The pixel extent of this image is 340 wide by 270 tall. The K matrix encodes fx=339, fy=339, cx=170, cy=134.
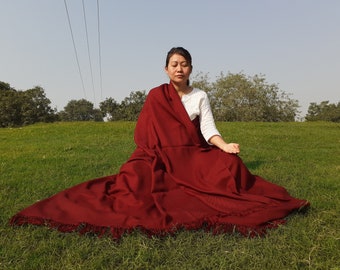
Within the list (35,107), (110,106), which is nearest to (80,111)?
(110,106)

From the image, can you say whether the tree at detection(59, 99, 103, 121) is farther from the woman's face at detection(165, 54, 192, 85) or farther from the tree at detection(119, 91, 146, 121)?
the woman's face at detection(165, 54, 192, 85)

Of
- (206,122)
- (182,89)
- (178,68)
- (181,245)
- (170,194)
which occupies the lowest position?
(181,245)

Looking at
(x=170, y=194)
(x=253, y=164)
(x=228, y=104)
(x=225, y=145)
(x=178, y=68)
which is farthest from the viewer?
(x=228, y=104)

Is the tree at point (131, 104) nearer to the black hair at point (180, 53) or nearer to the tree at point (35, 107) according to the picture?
the tree at point (35, 107)

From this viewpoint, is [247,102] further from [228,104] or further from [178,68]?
[178,68]

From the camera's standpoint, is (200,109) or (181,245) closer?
(181,245)

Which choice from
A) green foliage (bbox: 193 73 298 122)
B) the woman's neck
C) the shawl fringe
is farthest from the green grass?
green foliage (bbox: 193 73 298 122)

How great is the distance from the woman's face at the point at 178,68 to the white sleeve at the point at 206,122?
40 cm

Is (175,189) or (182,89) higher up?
(182,89)

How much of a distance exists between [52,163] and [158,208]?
4.40 metres

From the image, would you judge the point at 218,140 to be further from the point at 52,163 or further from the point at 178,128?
the point at 52,163

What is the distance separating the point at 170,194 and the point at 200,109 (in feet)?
4.51

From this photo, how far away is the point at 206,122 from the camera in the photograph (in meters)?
4.50

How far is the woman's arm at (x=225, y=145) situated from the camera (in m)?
3.97
